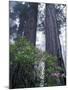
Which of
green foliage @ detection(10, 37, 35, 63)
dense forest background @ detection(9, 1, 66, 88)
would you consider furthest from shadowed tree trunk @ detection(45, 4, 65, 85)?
green foliage @ detection(10, 37, 35, 63)

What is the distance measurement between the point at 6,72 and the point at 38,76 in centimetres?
26

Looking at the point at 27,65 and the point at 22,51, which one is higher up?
the point at 22,51

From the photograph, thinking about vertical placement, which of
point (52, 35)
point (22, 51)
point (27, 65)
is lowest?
point (27, 65)

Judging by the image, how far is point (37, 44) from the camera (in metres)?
1.87

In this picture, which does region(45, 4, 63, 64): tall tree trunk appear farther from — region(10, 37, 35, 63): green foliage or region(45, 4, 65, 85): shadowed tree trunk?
region(10, 37, 35, 63): green foliage

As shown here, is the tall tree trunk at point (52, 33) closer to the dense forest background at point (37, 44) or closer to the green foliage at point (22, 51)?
the dense forest background at point (37, 44)

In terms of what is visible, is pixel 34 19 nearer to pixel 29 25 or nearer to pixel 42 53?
pixel 29 25

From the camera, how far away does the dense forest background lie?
184 centimetres

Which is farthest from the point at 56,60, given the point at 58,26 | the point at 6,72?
the point at 6,72

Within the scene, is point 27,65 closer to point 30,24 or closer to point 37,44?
point 37,44

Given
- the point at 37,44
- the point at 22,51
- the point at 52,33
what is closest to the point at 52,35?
the point at 52,33

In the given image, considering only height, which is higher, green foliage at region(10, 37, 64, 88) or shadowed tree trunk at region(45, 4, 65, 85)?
shadowed tree trunk at region(45, 4, 65, 85)

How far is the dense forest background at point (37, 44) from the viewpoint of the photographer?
1.84 m

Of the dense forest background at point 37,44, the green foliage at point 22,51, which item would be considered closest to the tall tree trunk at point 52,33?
the dense forest background at point 37,44
